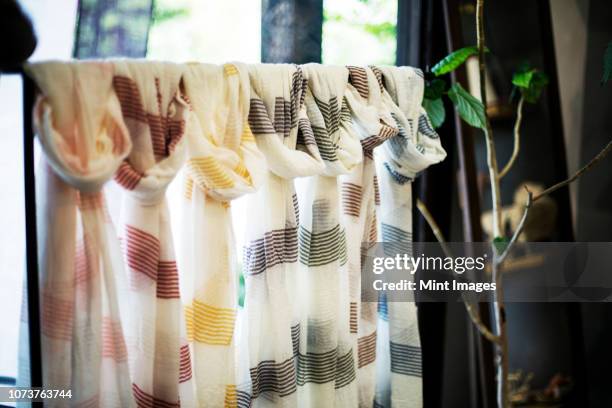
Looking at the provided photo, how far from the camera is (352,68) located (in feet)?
3.69

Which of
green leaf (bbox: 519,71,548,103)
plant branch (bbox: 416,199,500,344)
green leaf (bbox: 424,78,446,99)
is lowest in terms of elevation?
plant branch (bbox: 416,199,500,344)

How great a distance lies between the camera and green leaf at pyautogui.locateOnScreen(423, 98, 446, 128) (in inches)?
51.9

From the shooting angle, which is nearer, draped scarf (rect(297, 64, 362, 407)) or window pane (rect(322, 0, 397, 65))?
draped scarf (rect(297, 64, 362, 407))

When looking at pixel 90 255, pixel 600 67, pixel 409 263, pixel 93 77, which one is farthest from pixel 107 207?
pixel 600 67

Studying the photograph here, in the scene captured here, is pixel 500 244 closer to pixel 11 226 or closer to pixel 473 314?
pixel 473 314

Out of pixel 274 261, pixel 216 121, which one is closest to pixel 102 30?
pixel 216 121

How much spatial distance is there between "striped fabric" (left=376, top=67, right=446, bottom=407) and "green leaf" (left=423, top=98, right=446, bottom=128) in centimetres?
8

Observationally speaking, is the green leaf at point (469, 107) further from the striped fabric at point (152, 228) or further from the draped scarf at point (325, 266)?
the striped fabric at point (152, 228)

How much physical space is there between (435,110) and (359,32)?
260mm

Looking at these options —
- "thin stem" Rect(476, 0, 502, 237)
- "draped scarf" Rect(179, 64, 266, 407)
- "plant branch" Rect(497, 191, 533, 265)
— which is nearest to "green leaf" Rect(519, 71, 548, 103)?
"thin stem" Rect(476, 0, 502, 237)

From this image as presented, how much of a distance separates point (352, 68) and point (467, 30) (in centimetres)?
62

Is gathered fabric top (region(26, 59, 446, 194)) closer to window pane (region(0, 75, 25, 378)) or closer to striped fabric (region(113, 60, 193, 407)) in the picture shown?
striped fabric (region(113, 60, 193, 407))

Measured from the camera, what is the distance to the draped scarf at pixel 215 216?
3.04 ft

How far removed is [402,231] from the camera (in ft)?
4.17
